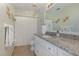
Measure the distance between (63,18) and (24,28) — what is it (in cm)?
47

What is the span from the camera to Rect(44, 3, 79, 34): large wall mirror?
1.41 meters

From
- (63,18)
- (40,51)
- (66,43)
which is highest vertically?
(63,18)

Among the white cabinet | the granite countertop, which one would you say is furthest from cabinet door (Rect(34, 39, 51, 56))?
the granite countertop

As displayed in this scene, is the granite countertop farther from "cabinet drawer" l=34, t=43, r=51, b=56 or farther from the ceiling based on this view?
the ceiling

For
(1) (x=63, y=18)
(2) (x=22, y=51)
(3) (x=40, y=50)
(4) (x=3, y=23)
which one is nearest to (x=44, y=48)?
(3) (x=40, y=50)

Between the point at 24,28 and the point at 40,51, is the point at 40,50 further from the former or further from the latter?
the point at 24,28

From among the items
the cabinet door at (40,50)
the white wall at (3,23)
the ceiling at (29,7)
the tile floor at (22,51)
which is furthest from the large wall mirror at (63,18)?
the white wall at (3,23)

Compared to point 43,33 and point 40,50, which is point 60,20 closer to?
point 43,33

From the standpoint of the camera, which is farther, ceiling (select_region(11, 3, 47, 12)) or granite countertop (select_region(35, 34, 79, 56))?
ceiling (select_region(11, 3, 47, 12))

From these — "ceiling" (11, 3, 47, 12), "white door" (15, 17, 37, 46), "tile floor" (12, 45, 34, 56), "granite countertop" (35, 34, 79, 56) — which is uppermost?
"ceiling" (11, 3, 47, 12)

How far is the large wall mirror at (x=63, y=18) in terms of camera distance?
1413 mm

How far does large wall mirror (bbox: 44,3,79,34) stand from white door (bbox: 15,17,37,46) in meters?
0.15

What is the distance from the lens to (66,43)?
4.41ft

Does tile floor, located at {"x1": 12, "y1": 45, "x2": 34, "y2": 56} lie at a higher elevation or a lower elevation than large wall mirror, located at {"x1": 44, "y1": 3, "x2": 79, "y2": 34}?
lower
